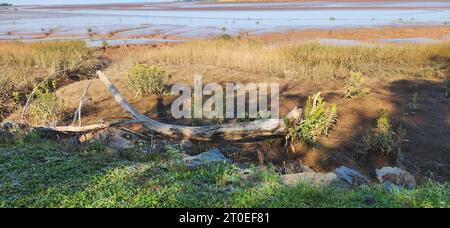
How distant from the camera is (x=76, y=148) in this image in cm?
516

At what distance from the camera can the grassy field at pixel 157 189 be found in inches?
138

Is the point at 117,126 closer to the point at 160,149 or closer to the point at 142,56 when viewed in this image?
the point at 160,149

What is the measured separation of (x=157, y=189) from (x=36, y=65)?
1131 centimetres

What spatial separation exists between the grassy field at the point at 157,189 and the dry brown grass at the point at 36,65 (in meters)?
5.98

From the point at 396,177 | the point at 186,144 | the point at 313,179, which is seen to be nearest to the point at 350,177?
the point at 313,179

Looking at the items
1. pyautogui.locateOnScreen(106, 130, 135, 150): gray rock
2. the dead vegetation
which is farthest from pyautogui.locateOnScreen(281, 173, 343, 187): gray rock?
pyautogui.locateOnScreen(106, 130, 135, 150): gray rock

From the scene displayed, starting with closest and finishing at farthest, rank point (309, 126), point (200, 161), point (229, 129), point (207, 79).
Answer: point (200, 161) → point (229, 129) → point (309, 126) → point (207, 79)

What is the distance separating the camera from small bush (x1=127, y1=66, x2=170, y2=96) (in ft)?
31.7

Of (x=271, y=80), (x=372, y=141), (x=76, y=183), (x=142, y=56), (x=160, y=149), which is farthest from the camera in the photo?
(x=142, y=56)

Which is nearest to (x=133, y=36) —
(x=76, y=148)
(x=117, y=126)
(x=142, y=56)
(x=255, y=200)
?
(x=142, y=56)

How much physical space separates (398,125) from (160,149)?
4237 mm

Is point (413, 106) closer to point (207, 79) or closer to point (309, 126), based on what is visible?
point (309, 126)

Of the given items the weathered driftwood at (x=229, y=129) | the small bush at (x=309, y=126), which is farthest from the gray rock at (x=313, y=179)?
the small bush at (x=309, y=126)

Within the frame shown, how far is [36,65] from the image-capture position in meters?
13.6
